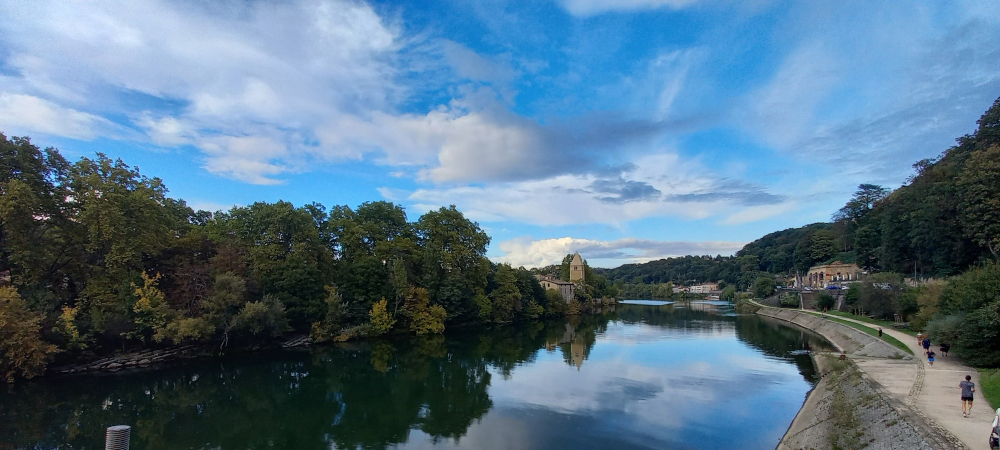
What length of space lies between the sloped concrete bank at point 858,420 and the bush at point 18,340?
28829 millimetres

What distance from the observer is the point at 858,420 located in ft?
43.7

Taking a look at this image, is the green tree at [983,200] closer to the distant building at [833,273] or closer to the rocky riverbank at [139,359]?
the distant building at [833,273]

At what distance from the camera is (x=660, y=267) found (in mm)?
187000

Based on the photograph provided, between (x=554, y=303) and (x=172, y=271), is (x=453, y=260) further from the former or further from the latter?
(x=172, y=271)

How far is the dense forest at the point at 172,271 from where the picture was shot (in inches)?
892

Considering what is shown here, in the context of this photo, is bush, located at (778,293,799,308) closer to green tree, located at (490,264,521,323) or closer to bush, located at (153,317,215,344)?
green tree, located at (490,264,521,323)

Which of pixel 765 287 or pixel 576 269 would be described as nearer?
pixel 765 287

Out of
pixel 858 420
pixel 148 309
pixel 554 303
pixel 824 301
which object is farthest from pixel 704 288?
pixel 148 309

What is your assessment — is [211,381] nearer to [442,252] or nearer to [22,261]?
[22,261]

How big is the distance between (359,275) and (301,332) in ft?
21.3

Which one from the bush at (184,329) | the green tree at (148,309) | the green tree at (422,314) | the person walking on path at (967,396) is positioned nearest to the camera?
the person walking on path at (967,396)

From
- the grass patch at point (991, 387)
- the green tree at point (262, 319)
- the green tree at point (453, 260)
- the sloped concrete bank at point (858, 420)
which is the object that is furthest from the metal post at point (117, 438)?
the green tree at point (453, 260)

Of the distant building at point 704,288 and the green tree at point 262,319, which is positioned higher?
the distant building at point 704,288

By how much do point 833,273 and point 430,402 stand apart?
76902mm
